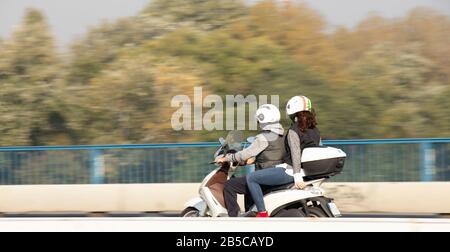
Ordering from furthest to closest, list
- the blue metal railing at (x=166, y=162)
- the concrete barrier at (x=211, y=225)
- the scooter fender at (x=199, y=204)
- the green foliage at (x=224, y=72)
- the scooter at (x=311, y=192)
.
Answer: the green foliage at (x=224, y=72)
the blue metal railing at (x=166, y=162)
the scooter fender at (x=199, y=204)
the scooter at (x=311, y=192)
the concrete barrier at (x=211, y=225)

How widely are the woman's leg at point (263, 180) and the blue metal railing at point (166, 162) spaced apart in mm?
4486

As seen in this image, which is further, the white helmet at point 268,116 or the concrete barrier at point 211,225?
the white helmet at point 268,116

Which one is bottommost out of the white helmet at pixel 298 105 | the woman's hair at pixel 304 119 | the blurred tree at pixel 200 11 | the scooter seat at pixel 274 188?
the scooter seat at pixel 274 188

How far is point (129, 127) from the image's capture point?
73.9 feet

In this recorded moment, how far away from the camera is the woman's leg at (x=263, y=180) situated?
27.0 ft

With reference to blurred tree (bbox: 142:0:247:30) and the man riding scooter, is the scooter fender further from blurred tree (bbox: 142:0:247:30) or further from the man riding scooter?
blurred tree (bbox: 142:0:247:30)

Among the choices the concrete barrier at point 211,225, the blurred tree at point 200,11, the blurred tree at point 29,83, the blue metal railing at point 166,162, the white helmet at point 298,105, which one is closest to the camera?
the concrete barrier at point 211,225

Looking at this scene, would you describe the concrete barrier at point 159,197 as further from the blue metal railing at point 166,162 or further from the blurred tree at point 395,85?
the blurred tree at point 395,85

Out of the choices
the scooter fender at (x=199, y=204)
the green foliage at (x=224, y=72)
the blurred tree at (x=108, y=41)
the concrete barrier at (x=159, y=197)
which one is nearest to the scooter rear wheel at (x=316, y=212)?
the scooter fender at (x=199, y=204)

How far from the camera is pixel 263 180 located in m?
8.29

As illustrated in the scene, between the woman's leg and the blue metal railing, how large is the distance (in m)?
4.49

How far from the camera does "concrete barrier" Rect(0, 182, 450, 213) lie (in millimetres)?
12477

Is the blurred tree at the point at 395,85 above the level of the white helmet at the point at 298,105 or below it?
above

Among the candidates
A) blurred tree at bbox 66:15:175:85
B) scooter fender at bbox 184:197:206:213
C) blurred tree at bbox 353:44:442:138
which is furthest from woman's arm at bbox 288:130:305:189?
blurred tree at bbox 66:15:175:85
